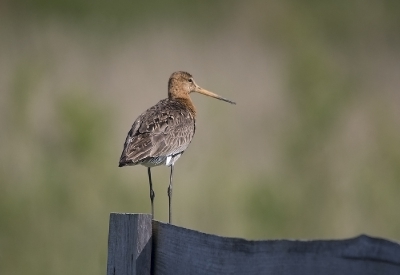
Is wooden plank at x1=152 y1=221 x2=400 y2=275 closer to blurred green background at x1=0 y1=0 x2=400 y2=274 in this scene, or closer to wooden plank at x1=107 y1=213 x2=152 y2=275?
wooden plank at x1=107 y1=213 x2=152 y2=275

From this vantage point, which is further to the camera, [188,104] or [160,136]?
[188,104]

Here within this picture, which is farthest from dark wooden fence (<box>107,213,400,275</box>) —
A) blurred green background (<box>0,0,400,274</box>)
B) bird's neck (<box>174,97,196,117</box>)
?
blurred green background (<box>0,0,400,274</box>)

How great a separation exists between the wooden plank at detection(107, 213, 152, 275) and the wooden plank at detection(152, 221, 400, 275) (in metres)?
0.03

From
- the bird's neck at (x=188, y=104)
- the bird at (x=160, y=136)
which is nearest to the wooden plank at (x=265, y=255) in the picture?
the bird at (x=160, y=136)

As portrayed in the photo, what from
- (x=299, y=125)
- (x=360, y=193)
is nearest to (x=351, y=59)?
(x=299, y=125)

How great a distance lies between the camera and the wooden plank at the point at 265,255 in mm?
2305

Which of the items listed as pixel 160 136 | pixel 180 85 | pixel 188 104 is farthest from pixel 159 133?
pixel 180 85

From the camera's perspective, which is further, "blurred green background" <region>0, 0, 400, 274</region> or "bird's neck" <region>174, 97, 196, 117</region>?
"blurred green background" <region>0, 0, 400, 274</region>

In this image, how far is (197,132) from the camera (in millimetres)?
11273

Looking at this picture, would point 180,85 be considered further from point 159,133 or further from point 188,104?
point 159,133

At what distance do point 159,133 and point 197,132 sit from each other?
4062 millimetres

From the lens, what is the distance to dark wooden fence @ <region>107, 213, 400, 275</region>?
232 centimetres

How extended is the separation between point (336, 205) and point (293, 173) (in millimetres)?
645

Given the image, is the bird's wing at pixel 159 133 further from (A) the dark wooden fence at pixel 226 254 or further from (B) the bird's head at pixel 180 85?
(A) the dark wooden fence at pixel 226 254
